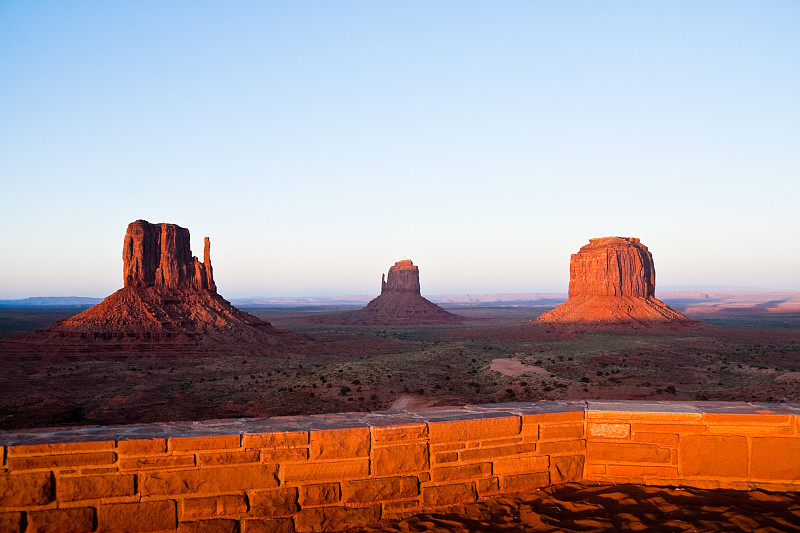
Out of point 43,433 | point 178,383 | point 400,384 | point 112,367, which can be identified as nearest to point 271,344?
point 112,367

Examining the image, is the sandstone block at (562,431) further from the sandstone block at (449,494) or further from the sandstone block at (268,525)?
the sandstone block at (268,525)

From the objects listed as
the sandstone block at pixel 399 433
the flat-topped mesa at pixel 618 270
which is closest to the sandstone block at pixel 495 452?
the sandstone block at pixel 399 433

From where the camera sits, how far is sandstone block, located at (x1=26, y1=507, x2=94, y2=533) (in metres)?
4.46

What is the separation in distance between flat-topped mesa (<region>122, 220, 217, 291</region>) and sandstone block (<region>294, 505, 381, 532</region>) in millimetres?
48796

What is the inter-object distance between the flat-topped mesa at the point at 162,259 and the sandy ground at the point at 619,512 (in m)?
49.2

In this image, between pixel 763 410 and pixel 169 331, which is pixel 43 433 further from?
pixel 169 331

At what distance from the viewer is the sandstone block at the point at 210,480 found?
4707 millimetres

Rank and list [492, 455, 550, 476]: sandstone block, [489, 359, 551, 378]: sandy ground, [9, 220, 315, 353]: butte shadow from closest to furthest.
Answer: [492, 455, 550, 476]: sandstone block → [489, 359, 551, 378]: sandy ground → [9, 220, 315, 353]: butte shadow

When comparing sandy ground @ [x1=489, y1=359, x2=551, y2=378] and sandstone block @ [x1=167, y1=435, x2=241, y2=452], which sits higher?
sandstone block @ [x1=167, y1=435, x2=241, y2=452]

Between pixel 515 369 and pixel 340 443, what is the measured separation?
2452 cm

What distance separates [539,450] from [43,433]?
522cm

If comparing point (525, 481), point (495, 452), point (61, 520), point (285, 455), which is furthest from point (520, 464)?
point (61, 520)

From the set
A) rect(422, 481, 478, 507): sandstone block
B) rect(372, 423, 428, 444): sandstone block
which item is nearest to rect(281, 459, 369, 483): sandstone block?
rect(372, 423, 428, 444): sandstone block

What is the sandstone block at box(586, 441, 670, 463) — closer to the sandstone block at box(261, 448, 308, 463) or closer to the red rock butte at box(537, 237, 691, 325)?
the sandstone block at box(261, 448, 308, 463)
